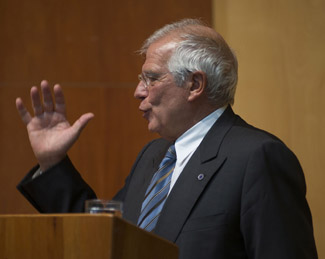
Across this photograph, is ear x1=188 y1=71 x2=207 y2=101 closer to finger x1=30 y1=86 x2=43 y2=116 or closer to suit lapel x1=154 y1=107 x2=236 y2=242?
suit lapel x1=154 y1=107 x2=236 y2=242

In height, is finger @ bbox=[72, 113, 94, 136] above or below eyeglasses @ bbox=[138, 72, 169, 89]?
below

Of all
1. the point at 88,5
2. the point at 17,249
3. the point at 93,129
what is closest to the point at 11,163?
the point at 93,129

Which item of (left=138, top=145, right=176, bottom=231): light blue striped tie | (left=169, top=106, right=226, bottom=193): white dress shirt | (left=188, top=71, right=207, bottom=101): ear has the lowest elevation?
(left=138, top=145, right=176, bottom=231): light blue striped tie

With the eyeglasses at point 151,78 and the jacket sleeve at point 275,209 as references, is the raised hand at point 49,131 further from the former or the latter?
the jacket sleeve at point 275,209

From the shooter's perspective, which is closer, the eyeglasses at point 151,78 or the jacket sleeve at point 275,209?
the jacket sleeve at point 275,209

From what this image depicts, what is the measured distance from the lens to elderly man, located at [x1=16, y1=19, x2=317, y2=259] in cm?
192

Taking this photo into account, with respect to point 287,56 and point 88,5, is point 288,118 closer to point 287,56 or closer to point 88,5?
point 287,56

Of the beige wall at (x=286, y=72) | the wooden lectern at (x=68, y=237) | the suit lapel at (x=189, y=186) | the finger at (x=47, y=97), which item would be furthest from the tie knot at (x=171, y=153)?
the beige wall at (x=286, y=72)

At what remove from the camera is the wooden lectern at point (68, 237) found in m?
1.25

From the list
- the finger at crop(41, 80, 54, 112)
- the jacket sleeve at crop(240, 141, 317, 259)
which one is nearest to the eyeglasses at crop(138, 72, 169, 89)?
the finger at crop(41, 80, 54, 112)

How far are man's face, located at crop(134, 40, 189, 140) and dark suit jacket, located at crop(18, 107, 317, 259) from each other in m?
0.16

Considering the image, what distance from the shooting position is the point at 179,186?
2055 millimetres

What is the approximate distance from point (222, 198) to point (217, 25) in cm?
166

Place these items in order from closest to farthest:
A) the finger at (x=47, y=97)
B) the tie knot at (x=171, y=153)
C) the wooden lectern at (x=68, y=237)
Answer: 1. the wooden lectern at (x=68, y=237)
2. the finger at (x=47, y=97)
3. the tie knot at (x=171, y=153)
